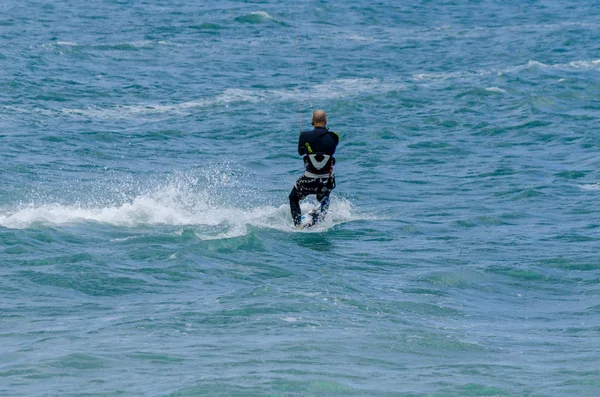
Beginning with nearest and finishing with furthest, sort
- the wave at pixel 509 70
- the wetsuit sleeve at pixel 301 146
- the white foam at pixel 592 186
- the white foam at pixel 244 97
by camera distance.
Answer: the wetsuit sleeve at pixel 301 146, the white foam at pixel 592 186, the white foam at pixel 244 97, the wave at pixel 509 70

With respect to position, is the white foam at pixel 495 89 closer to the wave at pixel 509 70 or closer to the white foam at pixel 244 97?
the wave at pixel 509 70

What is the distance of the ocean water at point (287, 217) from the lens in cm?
979

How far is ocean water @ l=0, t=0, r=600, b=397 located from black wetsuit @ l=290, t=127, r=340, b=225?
1.57 ft

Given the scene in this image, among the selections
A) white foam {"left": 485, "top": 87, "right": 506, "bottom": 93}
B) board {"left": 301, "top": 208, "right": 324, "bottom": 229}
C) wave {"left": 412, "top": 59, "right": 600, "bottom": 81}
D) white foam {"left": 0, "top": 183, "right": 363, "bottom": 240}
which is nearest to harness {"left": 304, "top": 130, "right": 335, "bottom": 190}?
board {"left": 301, "top": 208, "right": 324, "bottom": 229}

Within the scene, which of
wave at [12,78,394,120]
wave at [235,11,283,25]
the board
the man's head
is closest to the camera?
the man's head

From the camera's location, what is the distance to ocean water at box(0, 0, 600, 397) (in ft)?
32.1

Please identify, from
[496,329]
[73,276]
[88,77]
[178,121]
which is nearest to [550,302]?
[496,329]

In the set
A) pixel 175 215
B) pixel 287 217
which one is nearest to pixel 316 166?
pixel 287 217

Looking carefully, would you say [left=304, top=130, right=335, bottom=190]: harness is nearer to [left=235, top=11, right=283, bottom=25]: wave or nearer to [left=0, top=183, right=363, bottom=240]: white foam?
[left=0, top=183, right=363, bottom=240]: white foam

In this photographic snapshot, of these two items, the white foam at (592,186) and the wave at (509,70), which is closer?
the white foam at (592,186)

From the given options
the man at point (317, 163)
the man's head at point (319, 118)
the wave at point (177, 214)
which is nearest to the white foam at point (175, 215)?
the wave at point (177, 214)

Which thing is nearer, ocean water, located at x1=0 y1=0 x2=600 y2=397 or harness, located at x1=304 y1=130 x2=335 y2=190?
ocean water, located at x1=0 y1=0 x2=600 y2=397

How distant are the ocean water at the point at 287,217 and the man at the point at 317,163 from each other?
0.44 metres

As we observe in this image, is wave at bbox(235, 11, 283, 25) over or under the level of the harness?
under
